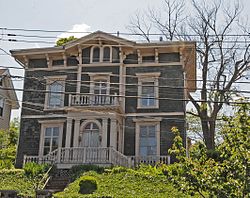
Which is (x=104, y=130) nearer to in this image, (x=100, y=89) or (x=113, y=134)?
(x=113, y=134)

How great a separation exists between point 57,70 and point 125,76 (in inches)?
168

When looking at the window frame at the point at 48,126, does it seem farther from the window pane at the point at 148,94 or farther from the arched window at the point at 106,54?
the window pane at the point at 148,94

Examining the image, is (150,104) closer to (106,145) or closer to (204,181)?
(106,145)

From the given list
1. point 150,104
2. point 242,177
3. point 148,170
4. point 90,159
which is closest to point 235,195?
point 242,177

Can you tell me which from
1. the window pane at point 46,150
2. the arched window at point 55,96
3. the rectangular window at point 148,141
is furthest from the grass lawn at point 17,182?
the rectangular window at point 148,141

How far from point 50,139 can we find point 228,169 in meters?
16.6

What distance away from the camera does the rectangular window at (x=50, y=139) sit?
23.6 metres

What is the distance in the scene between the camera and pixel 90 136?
22.5 meters

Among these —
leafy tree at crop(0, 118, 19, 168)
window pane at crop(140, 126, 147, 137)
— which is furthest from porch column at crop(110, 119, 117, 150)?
leafy tree at crop(0, 118, 19, 168)

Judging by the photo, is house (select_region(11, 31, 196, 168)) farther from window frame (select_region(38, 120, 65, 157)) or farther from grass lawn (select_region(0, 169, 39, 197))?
grass lawn (select_region(0, 169, 39, 197))

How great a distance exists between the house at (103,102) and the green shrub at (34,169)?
118 centimetres

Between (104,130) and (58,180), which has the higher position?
(104,130)

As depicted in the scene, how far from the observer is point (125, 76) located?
A: 24.0m

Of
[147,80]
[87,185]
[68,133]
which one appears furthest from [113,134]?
[87,185]
